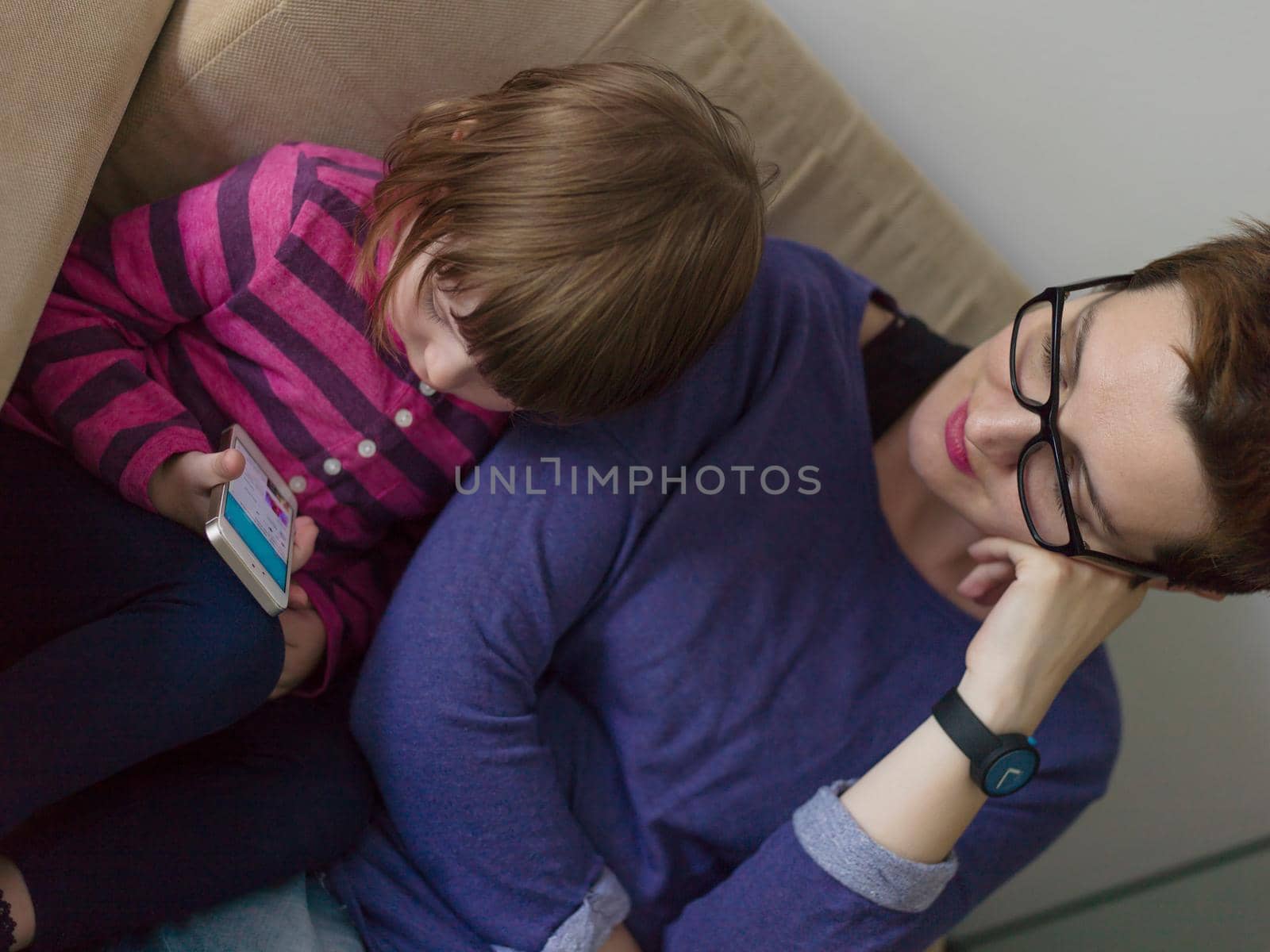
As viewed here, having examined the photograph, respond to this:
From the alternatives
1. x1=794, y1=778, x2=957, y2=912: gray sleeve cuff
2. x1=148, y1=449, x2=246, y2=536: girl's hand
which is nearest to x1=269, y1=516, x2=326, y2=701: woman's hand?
x1=148, y1=449, x2=246, y2=536: girl's hand

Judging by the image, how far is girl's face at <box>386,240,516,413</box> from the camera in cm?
85

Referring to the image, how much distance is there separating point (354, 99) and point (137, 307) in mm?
333

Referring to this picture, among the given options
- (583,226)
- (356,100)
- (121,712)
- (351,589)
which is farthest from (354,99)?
(121,712)

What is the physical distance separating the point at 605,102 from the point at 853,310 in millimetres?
450

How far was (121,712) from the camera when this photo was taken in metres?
0.86

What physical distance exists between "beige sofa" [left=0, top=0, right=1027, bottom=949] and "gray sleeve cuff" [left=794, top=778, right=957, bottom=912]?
754 millimetres

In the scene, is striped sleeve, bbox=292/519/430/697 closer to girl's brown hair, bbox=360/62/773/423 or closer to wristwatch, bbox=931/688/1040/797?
girl's brown hair, bbox=360/62/773/423

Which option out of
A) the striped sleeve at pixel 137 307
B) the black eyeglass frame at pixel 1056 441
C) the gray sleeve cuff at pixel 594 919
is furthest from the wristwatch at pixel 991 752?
the striped sleeve at pixel 137 307

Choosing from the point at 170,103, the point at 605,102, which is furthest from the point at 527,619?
the point at 170,103

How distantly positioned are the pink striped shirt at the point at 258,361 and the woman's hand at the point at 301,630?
2 centimetres

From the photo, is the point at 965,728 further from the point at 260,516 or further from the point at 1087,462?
the point at 260,516

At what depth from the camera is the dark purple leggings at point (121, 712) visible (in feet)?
2.78

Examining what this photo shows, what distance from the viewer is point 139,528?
3.07ft

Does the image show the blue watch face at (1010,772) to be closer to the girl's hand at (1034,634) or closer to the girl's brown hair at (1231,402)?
the girl's hand at (1034,634)
